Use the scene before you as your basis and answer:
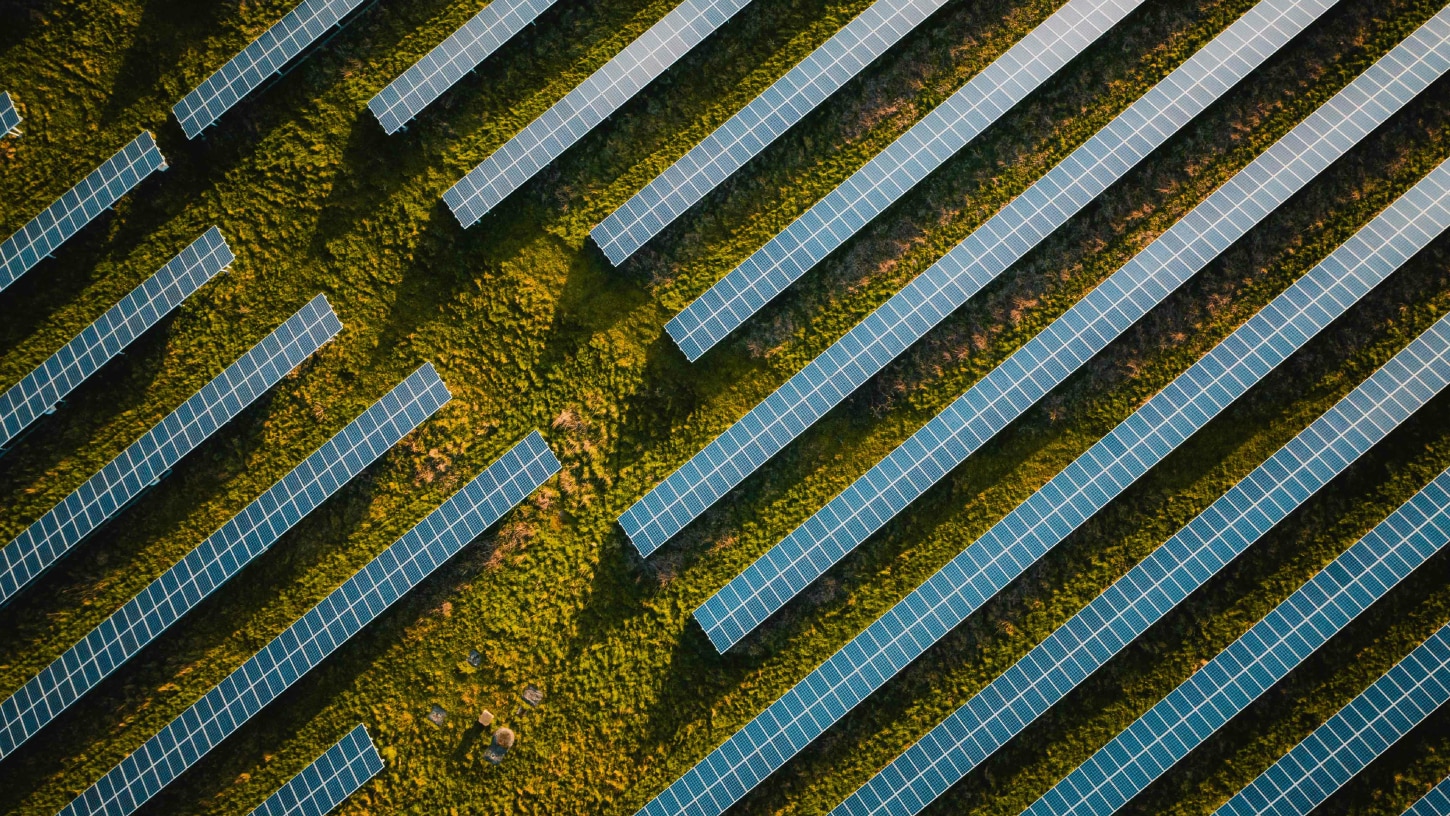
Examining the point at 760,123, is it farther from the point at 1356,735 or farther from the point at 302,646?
the point at 1356,735

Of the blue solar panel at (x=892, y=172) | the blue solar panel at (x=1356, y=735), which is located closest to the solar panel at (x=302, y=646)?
the blue solar panel at (x=892, y=172)

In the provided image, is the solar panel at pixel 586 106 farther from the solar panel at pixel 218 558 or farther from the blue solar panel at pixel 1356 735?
the blue solar panel at pixel 1356 735

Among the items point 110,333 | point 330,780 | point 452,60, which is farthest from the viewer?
point 452,60

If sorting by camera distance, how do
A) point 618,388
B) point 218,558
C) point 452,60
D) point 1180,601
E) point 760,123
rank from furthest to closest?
point 452,60 < point 618,388 < point 760,123 < point 218,558 < point 1180,601

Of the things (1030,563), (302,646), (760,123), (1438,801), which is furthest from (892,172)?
(1438,801)

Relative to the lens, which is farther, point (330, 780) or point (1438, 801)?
point (330, 780)

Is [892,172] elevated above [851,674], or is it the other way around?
[892,172]

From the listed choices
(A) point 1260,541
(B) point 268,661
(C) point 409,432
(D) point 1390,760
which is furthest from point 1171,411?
(B) point 268,661
